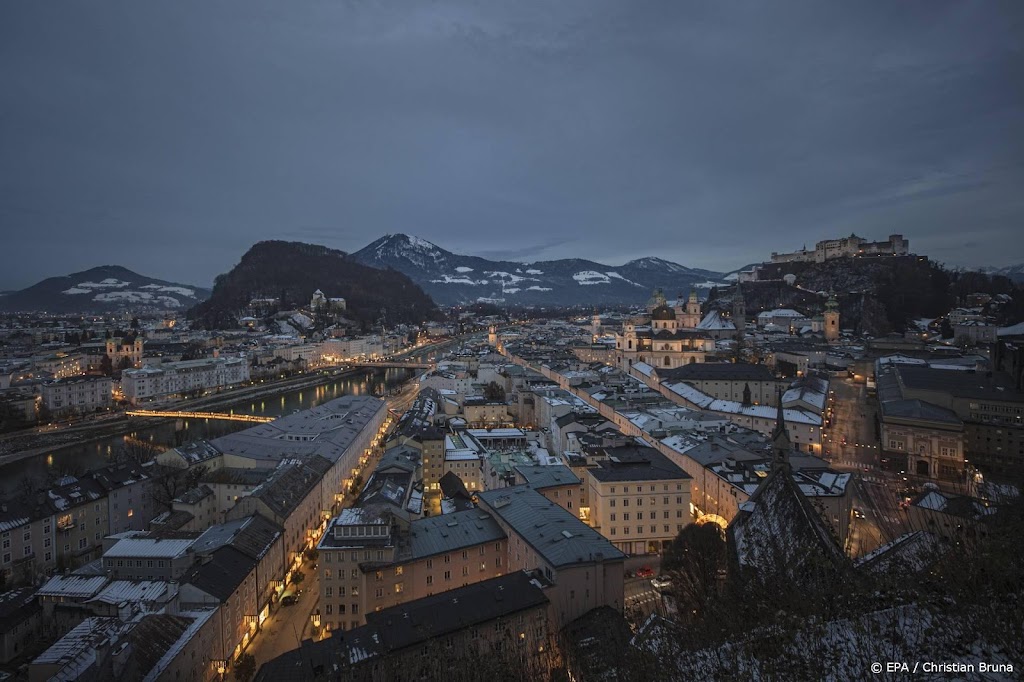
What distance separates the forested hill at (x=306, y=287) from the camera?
6353 centimetres

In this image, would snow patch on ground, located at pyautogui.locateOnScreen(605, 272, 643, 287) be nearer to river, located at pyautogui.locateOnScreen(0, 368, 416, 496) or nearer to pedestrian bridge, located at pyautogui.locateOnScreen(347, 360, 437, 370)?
pedestrian bridge, located at pyautogui.locateOnScreen(347, 360, 437, 370)

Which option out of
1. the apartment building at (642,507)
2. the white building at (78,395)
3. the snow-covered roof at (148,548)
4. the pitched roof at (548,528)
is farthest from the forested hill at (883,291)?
the white building at (78,395)

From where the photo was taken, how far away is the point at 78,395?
26.1m

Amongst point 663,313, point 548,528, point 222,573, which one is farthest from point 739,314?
point 222,573

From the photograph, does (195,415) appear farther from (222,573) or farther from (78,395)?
(222,573)

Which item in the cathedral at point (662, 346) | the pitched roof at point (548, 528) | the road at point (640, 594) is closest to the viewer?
the pitched roof at point (548, 528)

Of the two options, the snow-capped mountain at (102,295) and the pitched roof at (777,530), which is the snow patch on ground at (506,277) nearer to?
the snow-capped mountain at (102,295)

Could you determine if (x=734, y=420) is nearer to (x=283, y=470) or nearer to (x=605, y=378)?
(x=605, y=378)

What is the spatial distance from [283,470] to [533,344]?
3245cm

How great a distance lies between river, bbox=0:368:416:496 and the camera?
54.8ft

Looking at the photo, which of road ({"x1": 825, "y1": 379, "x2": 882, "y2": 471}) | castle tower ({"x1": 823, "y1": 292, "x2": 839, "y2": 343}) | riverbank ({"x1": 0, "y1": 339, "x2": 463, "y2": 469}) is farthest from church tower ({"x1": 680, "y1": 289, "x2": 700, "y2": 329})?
riverbank ({"x1": 0, "y1": 339, "x2": 463, "y2": 469})

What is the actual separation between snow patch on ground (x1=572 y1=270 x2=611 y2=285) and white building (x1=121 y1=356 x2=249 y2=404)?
137 m

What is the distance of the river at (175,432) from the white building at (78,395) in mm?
4793

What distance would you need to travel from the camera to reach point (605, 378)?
25.3m
